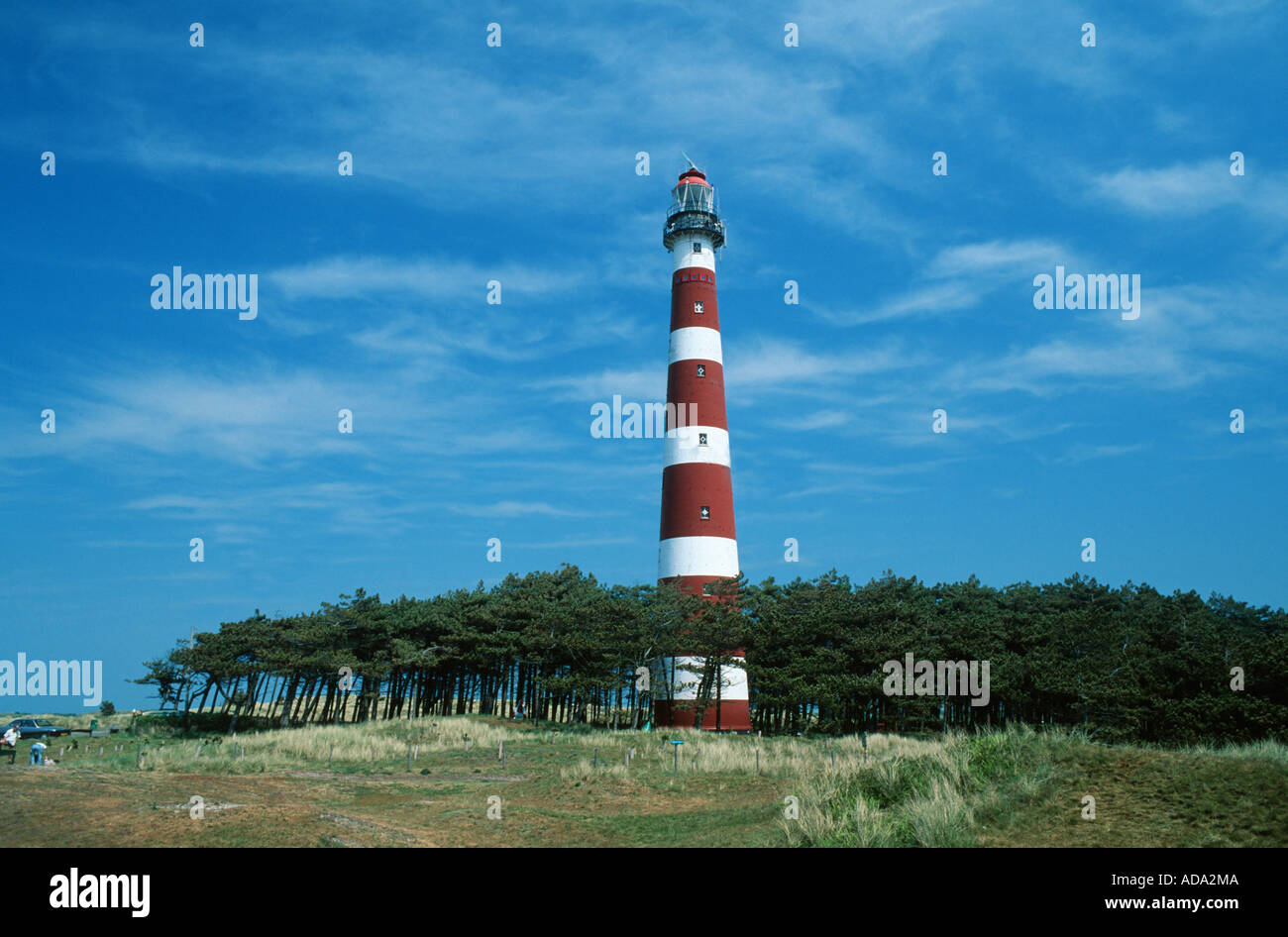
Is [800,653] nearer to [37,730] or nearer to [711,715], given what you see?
[711,715]

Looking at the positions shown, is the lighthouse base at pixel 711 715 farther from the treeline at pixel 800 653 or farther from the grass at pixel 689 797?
the grass at pixel 689 797

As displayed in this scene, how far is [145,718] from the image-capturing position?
64.6 metres

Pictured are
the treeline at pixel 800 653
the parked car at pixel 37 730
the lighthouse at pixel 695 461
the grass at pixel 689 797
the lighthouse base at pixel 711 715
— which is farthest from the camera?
the parked car at pixel 37 730

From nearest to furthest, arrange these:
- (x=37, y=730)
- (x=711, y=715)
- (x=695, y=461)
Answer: (x=695, y=461)
(x=711, y=715)
(x=37, y=730)

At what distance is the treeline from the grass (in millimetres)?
11843

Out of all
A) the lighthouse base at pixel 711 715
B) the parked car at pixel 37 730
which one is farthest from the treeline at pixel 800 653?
the parked car at pixel 37 730

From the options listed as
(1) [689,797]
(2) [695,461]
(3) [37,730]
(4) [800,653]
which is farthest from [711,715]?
(3) [37,730]

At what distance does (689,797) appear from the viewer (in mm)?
25875

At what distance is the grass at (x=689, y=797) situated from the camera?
43.1ft

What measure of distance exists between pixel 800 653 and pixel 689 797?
80.4ft

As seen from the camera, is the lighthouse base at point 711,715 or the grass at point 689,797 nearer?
the grass at point 689,797

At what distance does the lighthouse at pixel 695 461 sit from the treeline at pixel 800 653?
1113mm
